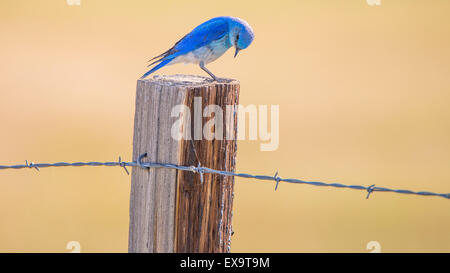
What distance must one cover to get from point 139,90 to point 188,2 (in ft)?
60.8

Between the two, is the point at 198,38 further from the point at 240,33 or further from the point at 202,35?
the point at 240,33

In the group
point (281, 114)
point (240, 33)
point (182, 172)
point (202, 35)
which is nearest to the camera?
point (182, 172)

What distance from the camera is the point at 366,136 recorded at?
40.3 feet

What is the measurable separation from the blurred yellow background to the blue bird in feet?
11.0

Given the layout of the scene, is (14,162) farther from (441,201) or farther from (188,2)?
(188,2)

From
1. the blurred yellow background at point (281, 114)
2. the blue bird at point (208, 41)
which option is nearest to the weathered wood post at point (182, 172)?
the blue bird at point (208, 41)

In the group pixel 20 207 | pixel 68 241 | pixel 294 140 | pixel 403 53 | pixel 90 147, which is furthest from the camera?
pixel 403 53

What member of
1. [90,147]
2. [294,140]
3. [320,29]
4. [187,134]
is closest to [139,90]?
[187,134]

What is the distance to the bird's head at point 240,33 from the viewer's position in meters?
5.46

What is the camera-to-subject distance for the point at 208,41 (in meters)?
5.45

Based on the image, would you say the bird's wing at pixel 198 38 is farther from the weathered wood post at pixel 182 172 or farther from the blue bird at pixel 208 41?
the weathered wood post at pixel 182 172

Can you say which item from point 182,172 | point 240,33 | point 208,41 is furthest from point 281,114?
point 182,172

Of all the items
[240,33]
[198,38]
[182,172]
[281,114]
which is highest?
[281,114]

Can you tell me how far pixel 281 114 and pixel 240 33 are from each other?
765cm
